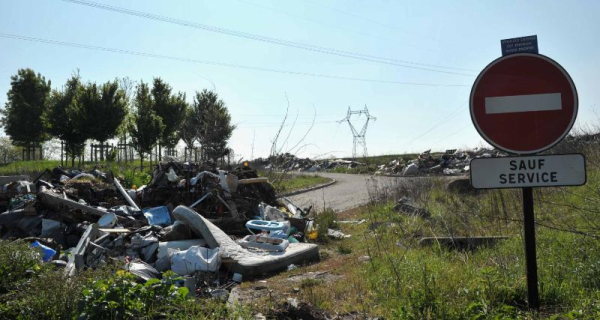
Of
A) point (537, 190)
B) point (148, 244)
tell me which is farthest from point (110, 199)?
point (537, 190)

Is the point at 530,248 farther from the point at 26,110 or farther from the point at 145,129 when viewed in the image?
the point at 26,110

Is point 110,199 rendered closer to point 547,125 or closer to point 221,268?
point 221,268

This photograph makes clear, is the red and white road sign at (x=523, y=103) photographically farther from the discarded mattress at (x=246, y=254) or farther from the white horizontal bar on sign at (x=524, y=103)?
the discarded mattress at (x=246, y=254)

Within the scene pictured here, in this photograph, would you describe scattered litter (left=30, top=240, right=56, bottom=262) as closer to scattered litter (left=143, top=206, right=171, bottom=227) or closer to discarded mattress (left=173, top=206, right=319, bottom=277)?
discarded mattress (left=173, top=206, right=319, bottom=277)

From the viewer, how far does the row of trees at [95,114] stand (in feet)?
94.7

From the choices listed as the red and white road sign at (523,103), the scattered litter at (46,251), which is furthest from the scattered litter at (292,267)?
the red and white road sign at (523,103)

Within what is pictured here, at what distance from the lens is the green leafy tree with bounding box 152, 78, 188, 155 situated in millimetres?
35812

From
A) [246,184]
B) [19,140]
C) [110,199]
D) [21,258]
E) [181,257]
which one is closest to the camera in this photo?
[21,258]

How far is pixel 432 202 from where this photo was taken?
42.7ft

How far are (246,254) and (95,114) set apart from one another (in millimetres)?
24604

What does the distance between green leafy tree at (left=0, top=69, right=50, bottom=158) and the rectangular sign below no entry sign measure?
38540 millimetres

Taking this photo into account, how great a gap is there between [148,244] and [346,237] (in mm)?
4034

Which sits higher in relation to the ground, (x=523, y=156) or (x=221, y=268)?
(x=523, y=156)

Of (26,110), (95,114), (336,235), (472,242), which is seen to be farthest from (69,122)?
(472,242)
